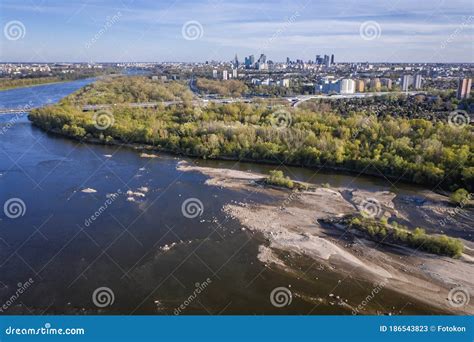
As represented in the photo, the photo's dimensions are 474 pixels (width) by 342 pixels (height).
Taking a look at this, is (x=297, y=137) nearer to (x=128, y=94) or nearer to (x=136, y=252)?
(x=136, y=252)

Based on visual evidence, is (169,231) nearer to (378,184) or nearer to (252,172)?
(252,172)

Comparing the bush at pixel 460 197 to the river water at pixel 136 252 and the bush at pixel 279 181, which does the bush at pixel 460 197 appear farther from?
the bush at pixel 279 181

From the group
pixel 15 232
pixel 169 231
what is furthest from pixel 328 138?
pixel 15 232

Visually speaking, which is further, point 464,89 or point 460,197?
point 464,89

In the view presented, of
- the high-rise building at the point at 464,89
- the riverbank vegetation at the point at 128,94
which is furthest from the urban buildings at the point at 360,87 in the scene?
the riverbank vegetation at the point at 128,94

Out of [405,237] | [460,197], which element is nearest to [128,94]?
[460,197]

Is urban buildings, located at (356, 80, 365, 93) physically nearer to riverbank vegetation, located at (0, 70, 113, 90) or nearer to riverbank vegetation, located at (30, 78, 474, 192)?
riverbank vegetation, located at (30, 78, 474, 192)
